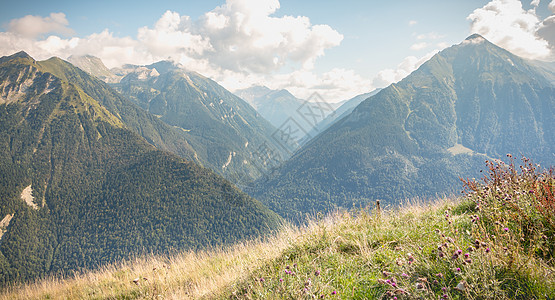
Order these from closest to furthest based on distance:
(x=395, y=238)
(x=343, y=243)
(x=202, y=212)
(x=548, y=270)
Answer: (x=548, y=270) < (x=395, y=238) < (x=343, y=243) < (x=202, y=212)

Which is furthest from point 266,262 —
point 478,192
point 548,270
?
point 478,192

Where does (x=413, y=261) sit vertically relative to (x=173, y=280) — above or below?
above

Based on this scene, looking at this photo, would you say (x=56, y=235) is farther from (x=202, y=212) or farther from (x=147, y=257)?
(x=147, y=257)

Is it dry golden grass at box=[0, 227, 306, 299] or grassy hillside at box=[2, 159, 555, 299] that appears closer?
grassy hillside at box=[2, 159, 555, 299]

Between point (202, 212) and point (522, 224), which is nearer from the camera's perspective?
point (522, 224)

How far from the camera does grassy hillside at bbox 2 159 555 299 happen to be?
2.69m

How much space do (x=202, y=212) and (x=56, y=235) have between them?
118 metres

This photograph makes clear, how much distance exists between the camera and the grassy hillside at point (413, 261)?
2.69 m

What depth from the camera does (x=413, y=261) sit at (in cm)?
310

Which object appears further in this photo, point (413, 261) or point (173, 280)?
point (173, 280)

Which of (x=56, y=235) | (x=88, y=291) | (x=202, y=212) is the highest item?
(x=88, y=291)

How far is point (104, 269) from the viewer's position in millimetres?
10375

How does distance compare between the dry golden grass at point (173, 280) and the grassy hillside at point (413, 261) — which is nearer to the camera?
the grassy hillside at point (413, 261)

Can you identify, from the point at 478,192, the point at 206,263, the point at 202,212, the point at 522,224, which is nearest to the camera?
the point at 522,224
